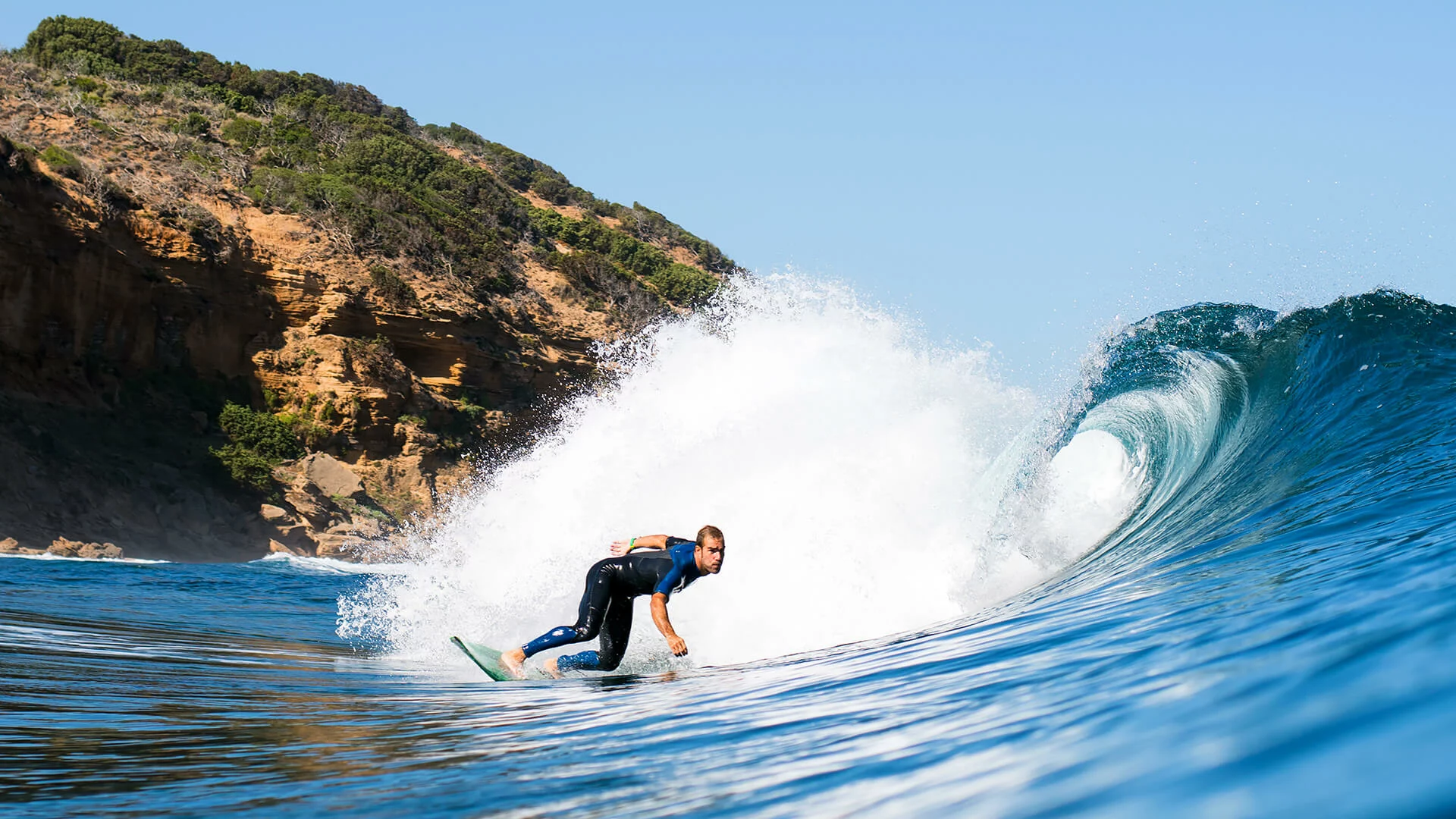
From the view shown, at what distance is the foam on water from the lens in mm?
7332

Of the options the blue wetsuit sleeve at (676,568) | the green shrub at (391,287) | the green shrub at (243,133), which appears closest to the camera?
the blue wetsuit sleeve at (676,568)

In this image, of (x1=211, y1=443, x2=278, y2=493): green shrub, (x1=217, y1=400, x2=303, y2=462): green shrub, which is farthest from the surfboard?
(x1=217, y1=400, x2=303, y2=462): green shrub

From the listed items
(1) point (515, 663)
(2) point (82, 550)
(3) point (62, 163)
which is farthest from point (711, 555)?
(3) point (62, 163)

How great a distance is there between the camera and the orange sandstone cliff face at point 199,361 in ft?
70.0

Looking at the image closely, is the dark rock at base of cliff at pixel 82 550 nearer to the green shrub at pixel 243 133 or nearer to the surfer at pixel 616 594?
the surfer at pixel 616 594

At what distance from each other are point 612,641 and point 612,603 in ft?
0.77

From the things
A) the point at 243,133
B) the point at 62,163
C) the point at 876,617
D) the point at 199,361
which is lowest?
the point at 876,617

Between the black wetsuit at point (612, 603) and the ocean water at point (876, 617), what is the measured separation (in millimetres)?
246

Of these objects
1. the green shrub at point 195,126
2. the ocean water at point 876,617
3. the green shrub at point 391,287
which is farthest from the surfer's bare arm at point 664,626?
the green shrub at point 195,126

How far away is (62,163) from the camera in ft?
75.6

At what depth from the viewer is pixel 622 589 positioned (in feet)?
21.1

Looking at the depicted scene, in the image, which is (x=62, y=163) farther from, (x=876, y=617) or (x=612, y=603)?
(x=876, y=617)

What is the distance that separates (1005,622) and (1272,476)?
320 cm

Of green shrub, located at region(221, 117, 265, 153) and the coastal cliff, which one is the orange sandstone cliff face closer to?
the coastal cliff
